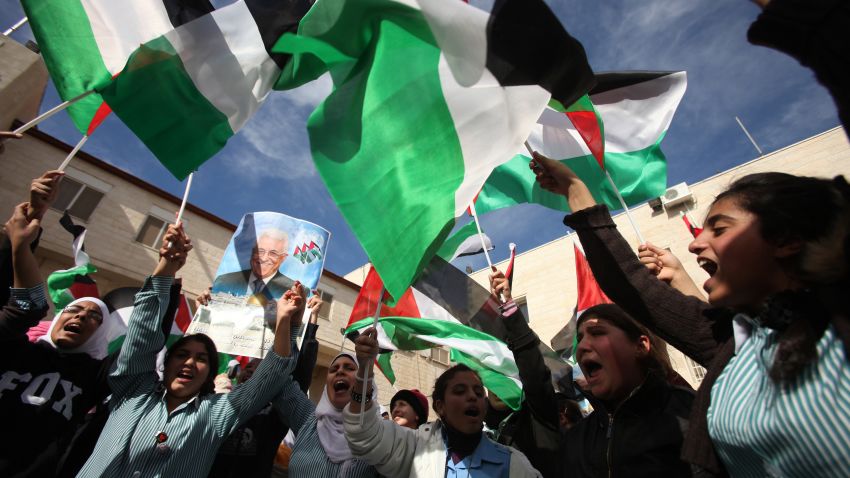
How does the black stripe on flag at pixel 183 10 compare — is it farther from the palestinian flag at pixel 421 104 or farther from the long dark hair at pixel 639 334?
the long dark hair at pixel 639 334

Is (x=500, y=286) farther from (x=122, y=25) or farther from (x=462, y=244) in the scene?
(x=462, y=244)

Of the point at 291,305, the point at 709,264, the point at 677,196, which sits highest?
the point at 677,196

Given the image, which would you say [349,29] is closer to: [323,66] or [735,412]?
[323,66]

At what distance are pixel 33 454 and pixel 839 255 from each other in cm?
342

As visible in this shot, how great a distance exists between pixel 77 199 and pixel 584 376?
501 inches

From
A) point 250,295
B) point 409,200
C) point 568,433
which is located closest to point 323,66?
point 409,200

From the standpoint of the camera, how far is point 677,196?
1479 centimetres

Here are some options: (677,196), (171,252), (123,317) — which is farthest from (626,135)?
(677,196)

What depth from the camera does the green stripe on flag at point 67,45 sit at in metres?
2.91

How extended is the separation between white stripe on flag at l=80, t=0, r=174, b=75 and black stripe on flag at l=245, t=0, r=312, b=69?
609 millimetres

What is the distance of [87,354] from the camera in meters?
2.80

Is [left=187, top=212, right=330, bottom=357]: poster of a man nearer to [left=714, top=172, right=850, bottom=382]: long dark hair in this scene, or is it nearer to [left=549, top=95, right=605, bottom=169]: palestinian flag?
[left=549, top=95, right=605, bottom=169]: palestinian flag

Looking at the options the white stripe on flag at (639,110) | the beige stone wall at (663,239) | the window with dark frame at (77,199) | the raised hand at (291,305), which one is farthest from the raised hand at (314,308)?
the window with dark frame at (77,199)

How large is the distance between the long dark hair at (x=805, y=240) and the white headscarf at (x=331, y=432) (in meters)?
2.30
